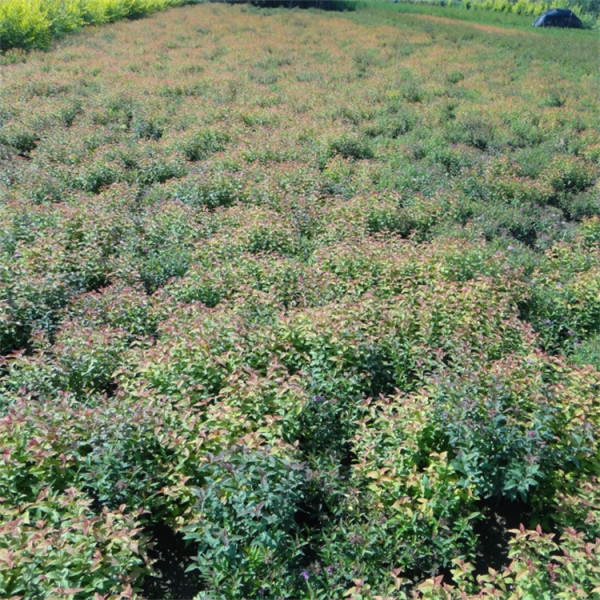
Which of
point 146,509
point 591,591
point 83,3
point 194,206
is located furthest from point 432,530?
point 83,3

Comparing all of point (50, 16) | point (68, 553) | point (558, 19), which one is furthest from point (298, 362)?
point (558, 19)

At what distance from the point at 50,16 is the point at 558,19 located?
23.8 meters

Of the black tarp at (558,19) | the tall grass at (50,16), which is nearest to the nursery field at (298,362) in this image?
the tall grass at (50,16)

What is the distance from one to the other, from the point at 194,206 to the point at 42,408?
4980 mm

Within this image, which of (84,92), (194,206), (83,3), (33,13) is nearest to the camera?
(194,206)

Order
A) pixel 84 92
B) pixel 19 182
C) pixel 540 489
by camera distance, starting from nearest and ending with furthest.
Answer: pixel 540 489 < pixel 19 182 < pixel 84 92

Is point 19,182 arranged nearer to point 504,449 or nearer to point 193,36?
point 504,449

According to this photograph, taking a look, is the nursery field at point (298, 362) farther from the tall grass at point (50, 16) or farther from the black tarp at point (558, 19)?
the black tarp at point (558, 19)

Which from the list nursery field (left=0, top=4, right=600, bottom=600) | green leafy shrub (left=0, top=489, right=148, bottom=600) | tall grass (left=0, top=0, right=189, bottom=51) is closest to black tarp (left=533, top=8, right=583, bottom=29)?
tall grass (left=0, top=0, right=189, bottom=51)

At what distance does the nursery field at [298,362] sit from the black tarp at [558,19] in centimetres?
2019

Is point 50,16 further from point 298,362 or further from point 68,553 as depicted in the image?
point 68,553

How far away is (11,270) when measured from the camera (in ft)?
20.4

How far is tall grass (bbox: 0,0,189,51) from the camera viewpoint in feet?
68.5

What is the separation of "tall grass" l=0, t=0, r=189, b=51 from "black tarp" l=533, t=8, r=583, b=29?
781 inches
